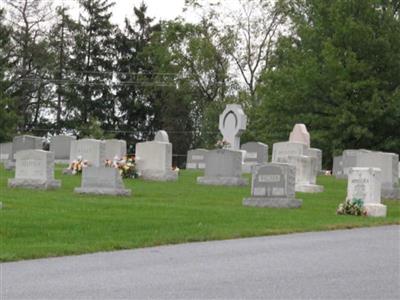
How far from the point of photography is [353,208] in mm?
16750

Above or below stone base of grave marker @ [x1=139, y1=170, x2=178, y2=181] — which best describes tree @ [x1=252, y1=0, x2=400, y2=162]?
above

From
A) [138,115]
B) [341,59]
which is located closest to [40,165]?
[341,59]

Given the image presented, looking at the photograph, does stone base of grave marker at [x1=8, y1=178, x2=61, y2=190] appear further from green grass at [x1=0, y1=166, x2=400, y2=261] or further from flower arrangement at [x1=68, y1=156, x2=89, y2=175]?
flower arrangement at [x1=68, y1=156, x2=89, y2=175]

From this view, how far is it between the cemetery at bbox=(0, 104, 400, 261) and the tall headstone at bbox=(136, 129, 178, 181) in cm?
3

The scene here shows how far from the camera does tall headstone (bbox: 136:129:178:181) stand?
26.9 m

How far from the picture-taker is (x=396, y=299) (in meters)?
7.88

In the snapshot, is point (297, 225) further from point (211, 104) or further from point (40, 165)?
point (211, 104)

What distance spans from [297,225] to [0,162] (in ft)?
76.6

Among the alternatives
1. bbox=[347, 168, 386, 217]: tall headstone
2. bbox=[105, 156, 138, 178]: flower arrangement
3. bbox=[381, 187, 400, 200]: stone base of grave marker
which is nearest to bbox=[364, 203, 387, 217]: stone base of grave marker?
bbox=[347, 168, 386, 217]: tall headstone

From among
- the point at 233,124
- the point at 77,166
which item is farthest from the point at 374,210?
the point at 233,124

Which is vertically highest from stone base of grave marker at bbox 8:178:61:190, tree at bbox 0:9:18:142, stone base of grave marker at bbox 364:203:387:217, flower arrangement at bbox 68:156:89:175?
tree at bbox 0:9:18:142

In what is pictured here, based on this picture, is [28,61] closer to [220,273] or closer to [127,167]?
[127,167]

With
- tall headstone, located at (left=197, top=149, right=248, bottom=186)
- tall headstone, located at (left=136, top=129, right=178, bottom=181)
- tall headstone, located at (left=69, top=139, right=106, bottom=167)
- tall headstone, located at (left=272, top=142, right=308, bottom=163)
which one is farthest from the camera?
tall headstone, located at (left=69, top=139, right=106, bottom=167)

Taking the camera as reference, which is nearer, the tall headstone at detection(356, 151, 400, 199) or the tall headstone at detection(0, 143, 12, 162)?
the tall headstone at detection(356, 151, 400, 199)
